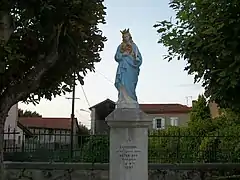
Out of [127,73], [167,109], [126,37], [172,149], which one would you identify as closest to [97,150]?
[172,149]

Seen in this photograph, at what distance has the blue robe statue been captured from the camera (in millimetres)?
9651

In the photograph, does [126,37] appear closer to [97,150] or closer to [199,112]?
[97,150]

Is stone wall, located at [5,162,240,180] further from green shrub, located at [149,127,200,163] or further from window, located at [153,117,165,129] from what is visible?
window, located at [153,117,165,129]

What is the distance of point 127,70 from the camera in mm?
9789

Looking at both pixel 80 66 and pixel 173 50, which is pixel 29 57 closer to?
pixel 80 66

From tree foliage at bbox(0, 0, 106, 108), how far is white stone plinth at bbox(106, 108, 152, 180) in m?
2.91

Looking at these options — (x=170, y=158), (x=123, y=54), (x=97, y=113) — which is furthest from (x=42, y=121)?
(x=123, y=54)

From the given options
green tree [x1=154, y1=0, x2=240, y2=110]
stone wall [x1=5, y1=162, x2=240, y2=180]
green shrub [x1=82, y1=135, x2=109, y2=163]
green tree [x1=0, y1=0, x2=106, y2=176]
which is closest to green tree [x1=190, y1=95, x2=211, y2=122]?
green shrub [x1=82, y1=135, x2=109, y2=163]

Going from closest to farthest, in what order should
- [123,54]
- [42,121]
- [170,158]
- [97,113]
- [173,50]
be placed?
[123,54] < [173,50] < [170,158] < [97,113] < [42,121]

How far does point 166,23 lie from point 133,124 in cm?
291

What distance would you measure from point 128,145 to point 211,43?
2659 mm

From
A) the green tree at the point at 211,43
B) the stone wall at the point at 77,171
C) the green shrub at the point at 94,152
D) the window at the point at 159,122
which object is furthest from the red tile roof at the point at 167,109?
the green tree at the point at 211,43

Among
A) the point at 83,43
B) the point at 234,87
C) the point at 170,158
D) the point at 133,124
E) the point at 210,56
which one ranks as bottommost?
the point at 170,158

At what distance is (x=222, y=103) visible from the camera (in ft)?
35.4
